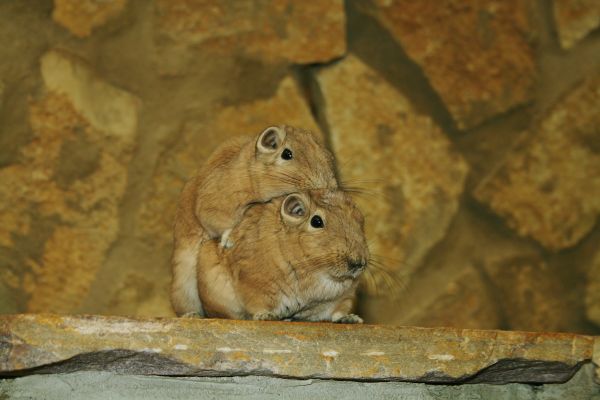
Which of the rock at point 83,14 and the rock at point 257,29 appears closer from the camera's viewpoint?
the rock at point 83,14

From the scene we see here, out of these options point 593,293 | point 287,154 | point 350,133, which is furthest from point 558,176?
point 287,154

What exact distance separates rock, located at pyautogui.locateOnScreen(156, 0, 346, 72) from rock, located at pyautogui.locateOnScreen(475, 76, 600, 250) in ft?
3.26

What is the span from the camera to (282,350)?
237 centimetres

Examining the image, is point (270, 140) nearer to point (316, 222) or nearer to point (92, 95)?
point (316, 222)

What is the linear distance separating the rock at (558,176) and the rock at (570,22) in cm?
21

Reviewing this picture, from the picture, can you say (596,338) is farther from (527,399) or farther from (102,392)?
(102,392)

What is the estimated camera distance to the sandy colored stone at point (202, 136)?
3.90 metres

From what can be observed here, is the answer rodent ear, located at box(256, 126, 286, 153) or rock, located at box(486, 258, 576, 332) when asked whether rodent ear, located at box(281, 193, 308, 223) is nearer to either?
rodent ear, located at box(256, 126, 286, 153)

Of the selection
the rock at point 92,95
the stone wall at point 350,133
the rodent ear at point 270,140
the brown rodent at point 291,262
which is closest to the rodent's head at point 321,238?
the brown rodent at point 291,262

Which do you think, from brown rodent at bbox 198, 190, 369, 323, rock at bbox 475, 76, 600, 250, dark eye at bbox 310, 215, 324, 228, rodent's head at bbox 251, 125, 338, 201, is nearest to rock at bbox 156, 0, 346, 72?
rock at bbox 475, 76, 600, 250

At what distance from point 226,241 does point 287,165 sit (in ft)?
1.07

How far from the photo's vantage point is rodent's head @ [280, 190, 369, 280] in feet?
8.82

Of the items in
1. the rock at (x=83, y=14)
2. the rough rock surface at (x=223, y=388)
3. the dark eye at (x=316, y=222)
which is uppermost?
the rock at (x=83, y=14)

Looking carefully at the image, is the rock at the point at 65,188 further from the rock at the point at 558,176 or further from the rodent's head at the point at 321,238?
the rock at the point at 558,176
